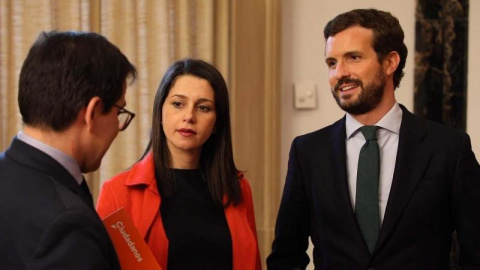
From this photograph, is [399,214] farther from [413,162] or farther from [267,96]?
[267,96]

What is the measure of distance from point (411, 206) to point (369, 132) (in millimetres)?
256

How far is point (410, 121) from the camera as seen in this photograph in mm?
1845

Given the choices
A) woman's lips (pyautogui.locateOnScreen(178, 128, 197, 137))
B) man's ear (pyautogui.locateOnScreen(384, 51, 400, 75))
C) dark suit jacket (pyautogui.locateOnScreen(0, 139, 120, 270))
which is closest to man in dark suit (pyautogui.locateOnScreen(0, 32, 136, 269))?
dark suit jacket (pyautogui.locateOnScreen(0, 139, 120, 270))

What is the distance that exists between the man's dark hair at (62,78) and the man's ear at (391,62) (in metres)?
1.05

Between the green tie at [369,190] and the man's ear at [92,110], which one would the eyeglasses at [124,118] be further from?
the green tie at [369,190]

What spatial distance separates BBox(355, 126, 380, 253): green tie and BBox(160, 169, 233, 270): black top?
1.36ft

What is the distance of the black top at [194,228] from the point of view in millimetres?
1749

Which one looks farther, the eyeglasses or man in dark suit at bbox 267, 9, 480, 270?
man in dark suit at bbox 267, 9, 480, 270

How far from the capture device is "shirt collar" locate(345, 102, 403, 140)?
6.02 ft

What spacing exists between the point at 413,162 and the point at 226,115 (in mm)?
622

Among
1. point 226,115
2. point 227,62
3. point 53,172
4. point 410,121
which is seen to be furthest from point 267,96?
point 53,172

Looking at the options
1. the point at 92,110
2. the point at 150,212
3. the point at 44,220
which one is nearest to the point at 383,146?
the point at 150,212

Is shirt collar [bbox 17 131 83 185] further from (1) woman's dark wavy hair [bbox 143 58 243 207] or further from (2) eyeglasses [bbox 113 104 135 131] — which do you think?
(1) woman's dark wavy hair [bbox 143 58 243 207]

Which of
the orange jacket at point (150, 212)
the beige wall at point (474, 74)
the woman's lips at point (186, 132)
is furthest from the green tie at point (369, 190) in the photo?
the beige wall at point (474, 74)
